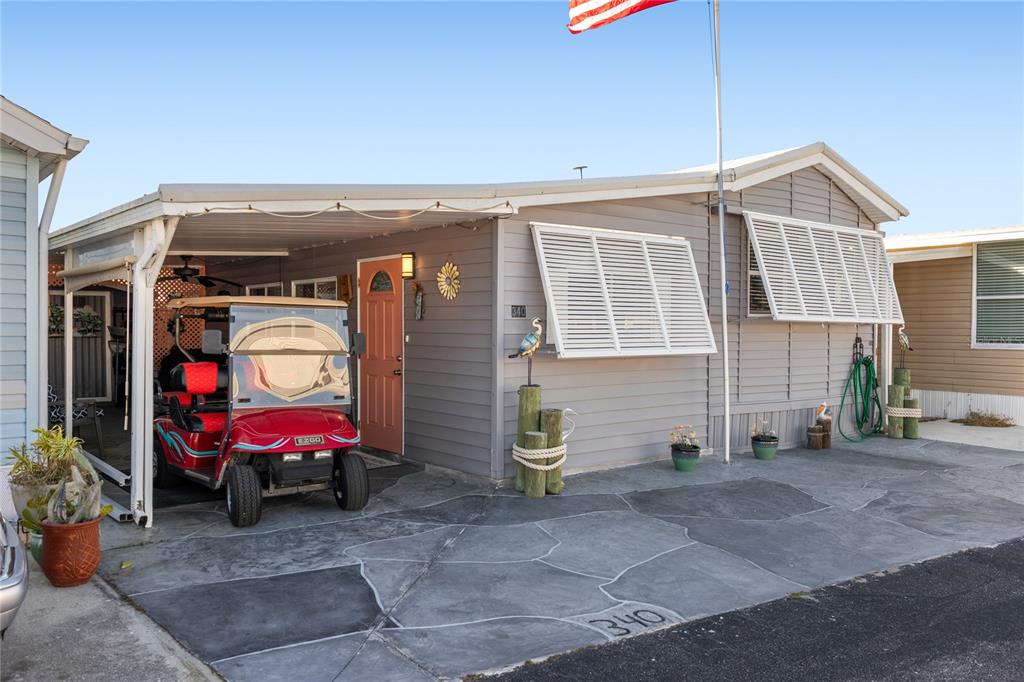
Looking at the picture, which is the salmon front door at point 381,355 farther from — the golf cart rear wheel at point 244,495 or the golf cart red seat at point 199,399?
the golf cart rear wheel at point 244,495

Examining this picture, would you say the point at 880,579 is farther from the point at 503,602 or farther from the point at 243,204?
the point at 243,204

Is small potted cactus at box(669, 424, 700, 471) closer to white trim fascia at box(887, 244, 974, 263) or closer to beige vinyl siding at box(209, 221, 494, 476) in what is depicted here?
beige vinyl siding at box(209, 221, 494, 476)

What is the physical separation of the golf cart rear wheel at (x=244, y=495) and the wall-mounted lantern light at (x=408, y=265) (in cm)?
290

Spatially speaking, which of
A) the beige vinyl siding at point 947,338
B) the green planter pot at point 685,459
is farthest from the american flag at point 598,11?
the beige vinyl siding at point 947,338

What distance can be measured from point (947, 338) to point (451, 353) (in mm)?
9305

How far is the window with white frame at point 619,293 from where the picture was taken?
23.2 feet

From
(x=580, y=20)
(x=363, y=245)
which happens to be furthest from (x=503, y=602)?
(x=580, y=20)

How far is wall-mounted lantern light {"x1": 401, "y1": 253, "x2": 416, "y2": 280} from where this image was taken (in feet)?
25.5

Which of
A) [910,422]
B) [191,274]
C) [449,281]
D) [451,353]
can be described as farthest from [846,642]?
[191,274]

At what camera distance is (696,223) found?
8703 millimetres

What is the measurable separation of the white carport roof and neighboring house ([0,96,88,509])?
22.7 inches

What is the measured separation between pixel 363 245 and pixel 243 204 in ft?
10.6

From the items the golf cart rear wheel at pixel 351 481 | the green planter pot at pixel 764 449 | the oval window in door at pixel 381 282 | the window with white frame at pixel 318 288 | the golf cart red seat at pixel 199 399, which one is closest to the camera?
the golf cart rear wheel at pixel 351 481

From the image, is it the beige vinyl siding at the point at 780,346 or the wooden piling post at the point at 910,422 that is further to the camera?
the wooden piling post at the point at 910,422
